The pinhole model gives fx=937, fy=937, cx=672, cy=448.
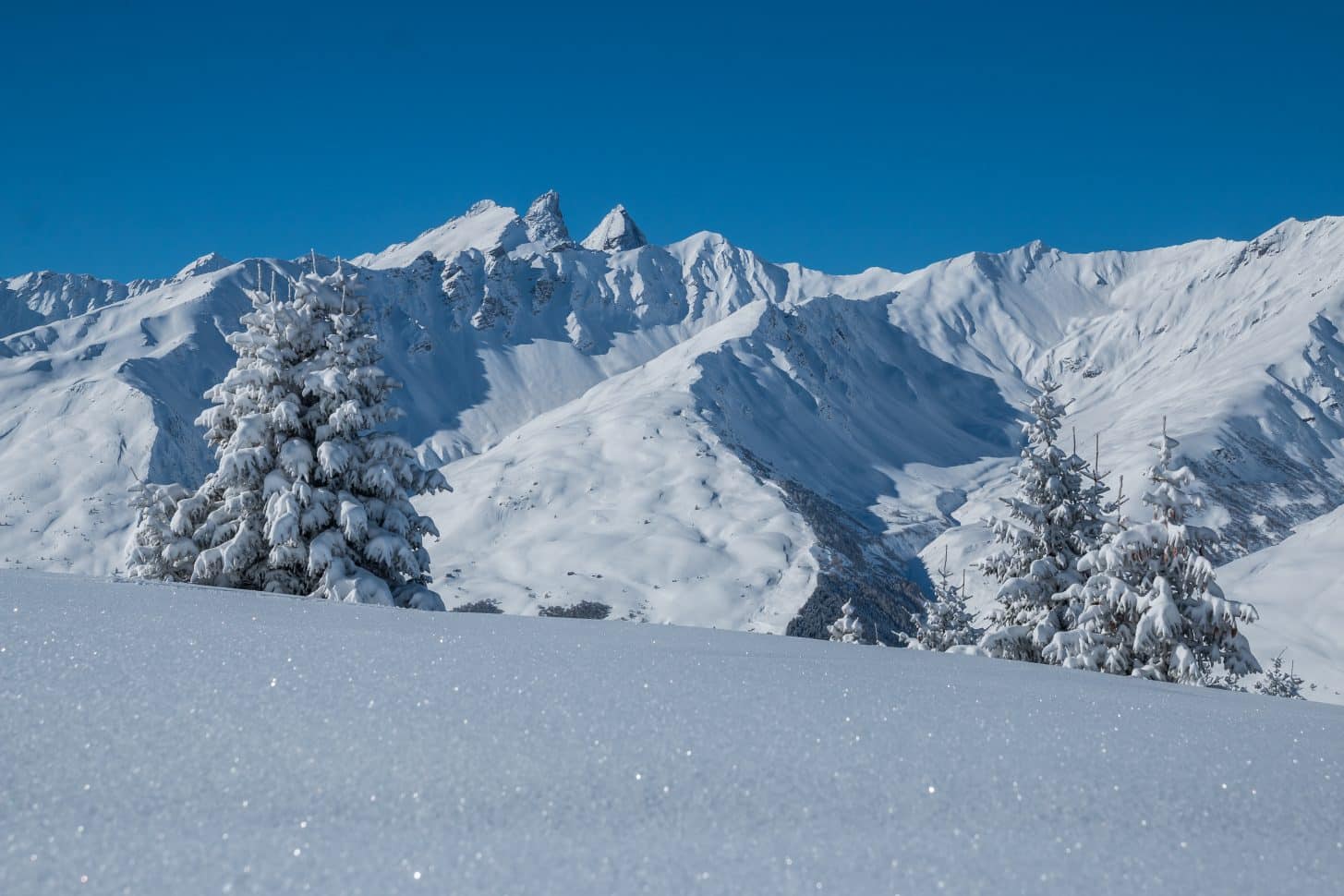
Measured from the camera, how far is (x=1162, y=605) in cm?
1567

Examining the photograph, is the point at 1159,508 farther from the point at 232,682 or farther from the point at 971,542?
the point at 971,542

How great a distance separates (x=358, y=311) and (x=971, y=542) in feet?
503

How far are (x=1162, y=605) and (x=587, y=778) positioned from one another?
15716 mm

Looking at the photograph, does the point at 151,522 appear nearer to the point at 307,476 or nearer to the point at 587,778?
the point at 307,476

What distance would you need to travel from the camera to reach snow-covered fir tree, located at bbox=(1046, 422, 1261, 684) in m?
15.8

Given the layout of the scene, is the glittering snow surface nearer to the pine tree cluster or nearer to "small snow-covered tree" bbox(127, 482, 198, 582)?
the pine tree cluster

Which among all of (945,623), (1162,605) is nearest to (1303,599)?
(945,623)

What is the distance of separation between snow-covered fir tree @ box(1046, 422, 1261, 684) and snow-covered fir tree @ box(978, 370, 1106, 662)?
2044 millimetres

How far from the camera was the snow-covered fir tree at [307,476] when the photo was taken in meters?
16.1

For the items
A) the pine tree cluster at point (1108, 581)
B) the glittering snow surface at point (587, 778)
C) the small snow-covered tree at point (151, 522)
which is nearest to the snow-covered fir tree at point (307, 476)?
the small snow-covered tree at point (151, 522)

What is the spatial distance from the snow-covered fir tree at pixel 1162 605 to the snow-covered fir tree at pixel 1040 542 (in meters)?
2.04

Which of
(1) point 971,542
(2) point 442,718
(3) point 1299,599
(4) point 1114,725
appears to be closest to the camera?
(2) point 442,718

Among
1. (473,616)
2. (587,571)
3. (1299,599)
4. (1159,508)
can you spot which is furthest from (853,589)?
(473,616)

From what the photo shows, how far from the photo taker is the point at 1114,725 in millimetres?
3477
